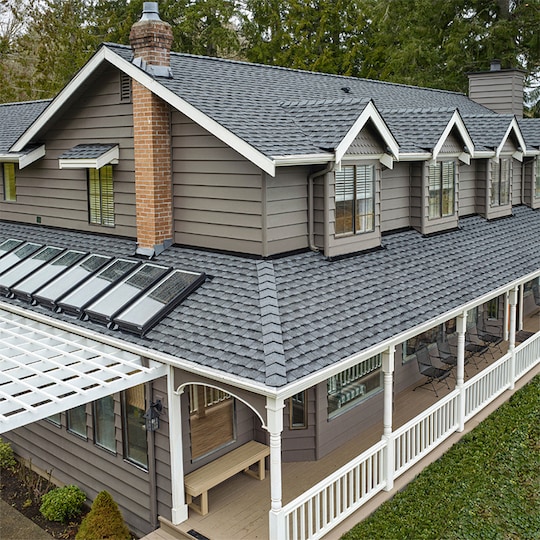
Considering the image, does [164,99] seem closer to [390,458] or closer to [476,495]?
[390,458]

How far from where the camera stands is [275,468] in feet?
25.2

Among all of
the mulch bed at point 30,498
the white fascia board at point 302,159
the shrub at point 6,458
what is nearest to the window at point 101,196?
the white fascia board at point 302,159

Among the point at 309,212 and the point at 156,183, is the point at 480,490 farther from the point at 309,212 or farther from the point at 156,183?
the point at 156,183

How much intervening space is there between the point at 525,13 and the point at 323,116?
2449 centimetres

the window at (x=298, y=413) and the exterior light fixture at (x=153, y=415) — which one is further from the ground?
the exterior light fixture at (x=153, y=415)

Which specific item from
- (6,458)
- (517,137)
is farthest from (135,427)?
(517,137)

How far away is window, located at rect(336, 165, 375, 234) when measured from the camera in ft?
35.2

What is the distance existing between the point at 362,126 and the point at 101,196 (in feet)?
17.5

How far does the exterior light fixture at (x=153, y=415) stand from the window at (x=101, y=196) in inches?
182

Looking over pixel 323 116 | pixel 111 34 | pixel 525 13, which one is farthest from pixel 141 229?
pixel 111 34

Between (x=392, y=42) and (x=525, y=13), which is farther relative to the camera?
(x=392, y=42)

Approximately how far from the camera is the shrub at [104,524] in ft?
27.8

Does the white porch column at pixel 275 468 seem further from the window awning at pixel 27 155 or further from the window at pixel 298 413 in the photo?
the window awning at pixel 27 155

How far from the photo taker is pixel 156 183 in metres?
10.8
